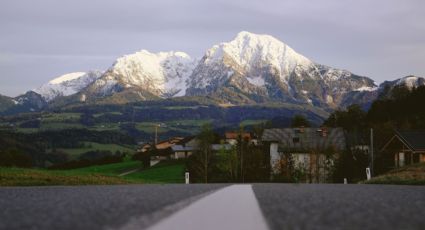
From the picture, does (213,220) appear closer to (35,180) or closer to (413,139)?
(35,180)

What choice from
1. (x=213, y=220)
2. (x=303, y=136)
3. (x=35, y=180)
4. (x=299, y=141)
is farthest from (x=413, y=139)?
(x=213, y=220)

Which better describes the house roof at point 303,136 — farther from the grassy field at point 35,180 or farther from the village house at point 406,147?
the grassy field at point 35,180

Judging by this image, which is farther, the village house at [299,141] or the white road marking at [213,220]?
the village house at [299,141]

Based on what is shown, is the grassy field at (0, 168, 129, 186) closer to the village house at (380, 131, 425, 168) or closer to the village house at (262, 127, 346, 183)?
the village house at (262, 127, 346, 183)

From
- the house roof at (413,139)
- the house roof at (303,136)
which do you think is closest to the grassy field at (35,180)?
the house roof at (413,139)

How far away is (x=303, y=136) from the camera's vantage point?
9388cm

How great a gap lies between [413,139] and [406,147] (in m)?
1.43

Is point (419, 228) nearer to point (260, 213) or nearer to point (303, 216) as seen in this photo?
point (303, 216)

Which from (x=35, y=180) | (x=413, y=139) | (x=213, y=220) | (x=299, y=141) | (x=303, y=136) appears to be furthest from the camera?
(x=303, y=136)

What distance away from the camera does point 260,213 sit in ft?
24.6

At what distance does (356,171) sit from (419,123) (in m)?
41.0

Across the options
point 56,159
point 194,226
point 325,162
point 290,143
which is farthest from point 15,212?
point 56,159

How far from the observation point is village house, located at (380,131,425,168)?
243ft

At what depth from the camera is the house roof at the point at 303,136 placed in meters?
90.4
